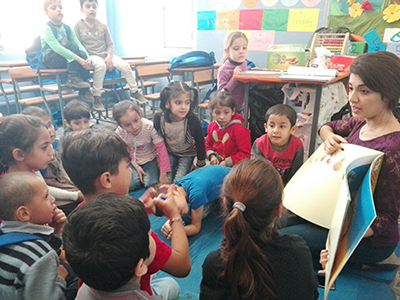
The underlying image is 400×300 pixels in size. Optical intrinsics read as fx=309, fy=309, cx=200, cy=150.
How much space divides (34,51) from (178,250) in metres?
3.30

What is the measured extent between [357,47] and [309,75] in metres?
1.16

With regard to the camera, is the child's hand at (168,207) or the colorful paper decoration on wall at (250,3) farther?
the colorful paper decoration on wall at (250,3)

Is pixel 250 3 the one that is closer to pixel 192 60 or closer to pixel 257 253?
pixel 192 60

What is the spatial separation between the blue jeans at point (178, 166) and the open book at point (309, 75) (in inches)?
37.5

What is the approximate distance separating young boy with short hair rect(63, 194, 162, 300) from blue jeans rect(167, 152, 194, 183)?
1.71 metres

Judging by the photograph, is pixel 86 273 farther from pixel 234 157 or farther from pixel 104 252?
pixel 234 157

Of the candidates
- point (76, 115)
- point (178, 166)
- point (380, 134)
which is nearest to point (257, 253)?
point (380, 134)

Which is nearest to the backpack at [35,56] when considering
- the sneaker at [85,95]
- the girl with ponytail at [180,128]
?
the sneaker at [85,95]

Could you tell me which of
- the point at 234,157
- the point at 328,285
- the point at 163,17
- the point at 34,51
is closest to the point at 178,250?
the point at 328,285

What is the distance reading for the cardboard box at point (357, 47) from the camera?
3055 mm

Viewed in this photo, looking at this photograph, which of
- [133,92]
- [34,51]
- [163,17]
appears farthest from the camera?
[163,17]

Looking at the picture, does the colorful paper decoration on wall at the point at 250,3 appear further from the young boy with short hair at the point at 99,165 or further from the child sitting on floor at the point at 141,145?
the young boy with short hair at the point at 99,165

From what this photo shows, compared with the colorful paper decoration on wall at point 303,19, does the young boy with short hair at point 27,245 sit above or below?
below

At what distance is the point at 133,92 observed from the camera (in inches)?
163
